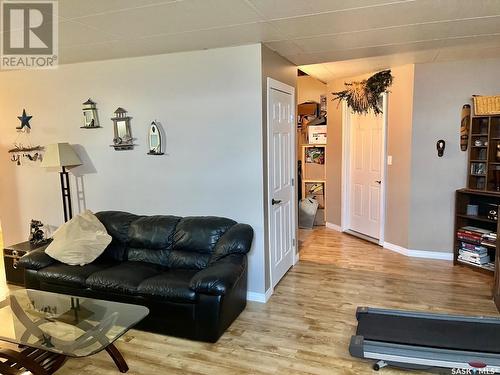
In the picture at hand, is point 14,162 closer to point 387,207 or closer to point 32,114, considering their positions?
point 32,114

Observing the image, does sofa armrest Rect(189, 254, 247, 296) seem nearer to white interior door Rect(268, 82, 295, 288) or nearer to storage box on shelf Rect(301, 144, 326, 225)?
white interior door Rect(268, 82, 295, 288)

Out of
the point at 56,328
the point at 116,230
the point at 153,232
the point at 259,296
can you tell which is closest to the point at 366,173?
the point at 259,296

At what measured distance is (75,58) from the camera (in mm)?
3916

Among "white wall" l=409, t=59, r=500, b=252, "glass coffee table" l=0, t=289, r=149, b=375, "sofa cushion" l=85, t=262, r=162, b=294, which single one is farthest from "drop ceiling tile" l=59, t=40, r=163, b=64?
"white wall" l=409, t=59, r=500, b=252

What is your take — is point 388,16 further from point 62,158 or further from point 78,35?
point 62,158

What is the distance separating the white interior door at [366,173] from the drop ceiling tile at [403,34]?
2.08 meters

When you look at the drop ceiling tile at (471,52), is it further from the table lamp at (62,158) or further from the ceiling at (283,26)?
the table lamp at (62,158)

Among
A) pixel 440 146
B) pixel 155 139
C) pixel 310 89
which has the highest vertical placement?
pixel 310 89

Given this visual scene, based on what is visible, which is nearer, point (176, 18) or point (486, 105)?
point (176, 18)

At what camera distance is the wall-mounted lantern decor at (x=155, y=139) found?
3.86m

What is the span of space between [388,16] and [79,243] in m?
3.35

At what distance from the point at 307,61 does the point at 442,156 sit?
2.10 m

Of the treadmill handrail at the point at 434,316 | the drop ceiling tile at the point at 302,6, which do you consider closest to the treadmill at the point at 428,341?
the treadmill handrail at the point at 434,316

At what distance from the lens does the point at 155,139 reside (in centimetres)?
388
